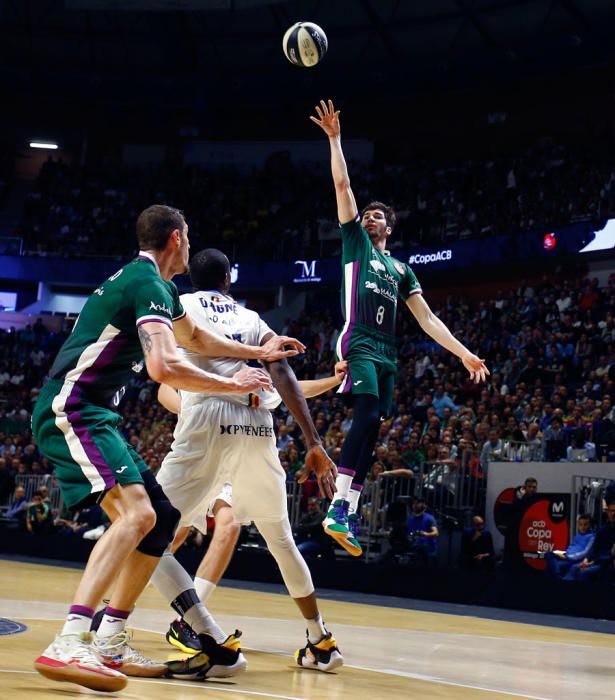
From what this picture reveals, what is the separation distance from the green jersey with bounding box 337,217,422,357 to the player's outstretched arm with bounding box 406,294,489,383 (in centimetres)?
27

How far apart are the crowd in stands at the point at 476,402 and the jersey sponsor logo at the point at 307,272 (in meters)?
1.66

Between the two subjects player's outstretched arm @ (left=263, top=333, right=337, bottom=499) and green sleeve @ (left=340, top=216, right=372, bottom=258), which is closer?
player's outstretched arm @ (left=263, top=333, right=337, bottom=499)

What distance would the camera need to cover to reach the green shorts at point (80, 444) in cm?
486

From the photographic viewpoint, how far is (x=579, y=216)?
25.6 m

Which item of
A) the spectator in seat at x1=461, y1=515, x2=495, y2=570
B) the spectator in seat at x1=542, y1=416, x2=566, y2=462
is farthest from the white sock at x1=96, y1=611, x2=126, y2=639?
the spectator in seat at x1=542, y1=416, x2=566, y2=462

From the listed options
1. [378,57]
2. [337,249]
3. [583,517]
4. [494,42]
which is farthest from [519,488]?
[378,57]

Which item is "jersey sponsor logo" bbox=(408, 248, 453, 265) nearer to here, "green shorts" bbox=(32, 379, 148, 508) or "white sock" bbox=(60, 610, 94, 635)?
"green shorts" bbox=(32, 379, 148, 508)

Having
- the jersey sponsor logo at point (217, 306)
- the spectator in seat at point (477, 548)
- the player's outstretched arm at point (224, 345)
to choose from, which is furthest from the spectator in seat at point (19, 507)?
the player's outstretched arm at point (224, 345)

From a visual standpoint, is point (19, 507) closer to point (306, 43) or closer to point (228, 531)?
point (306, 43)

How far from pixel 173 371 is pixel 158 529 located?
2.64 feet

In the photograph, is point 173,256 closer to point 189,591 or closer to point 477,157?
point 189,591

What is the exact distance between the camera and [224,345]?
5805 millimetres

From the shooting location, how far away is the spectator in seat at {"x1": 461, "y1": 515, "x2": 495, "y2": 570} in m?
14.8

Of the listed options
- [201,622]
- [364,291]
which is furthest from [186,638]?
[364,291]
